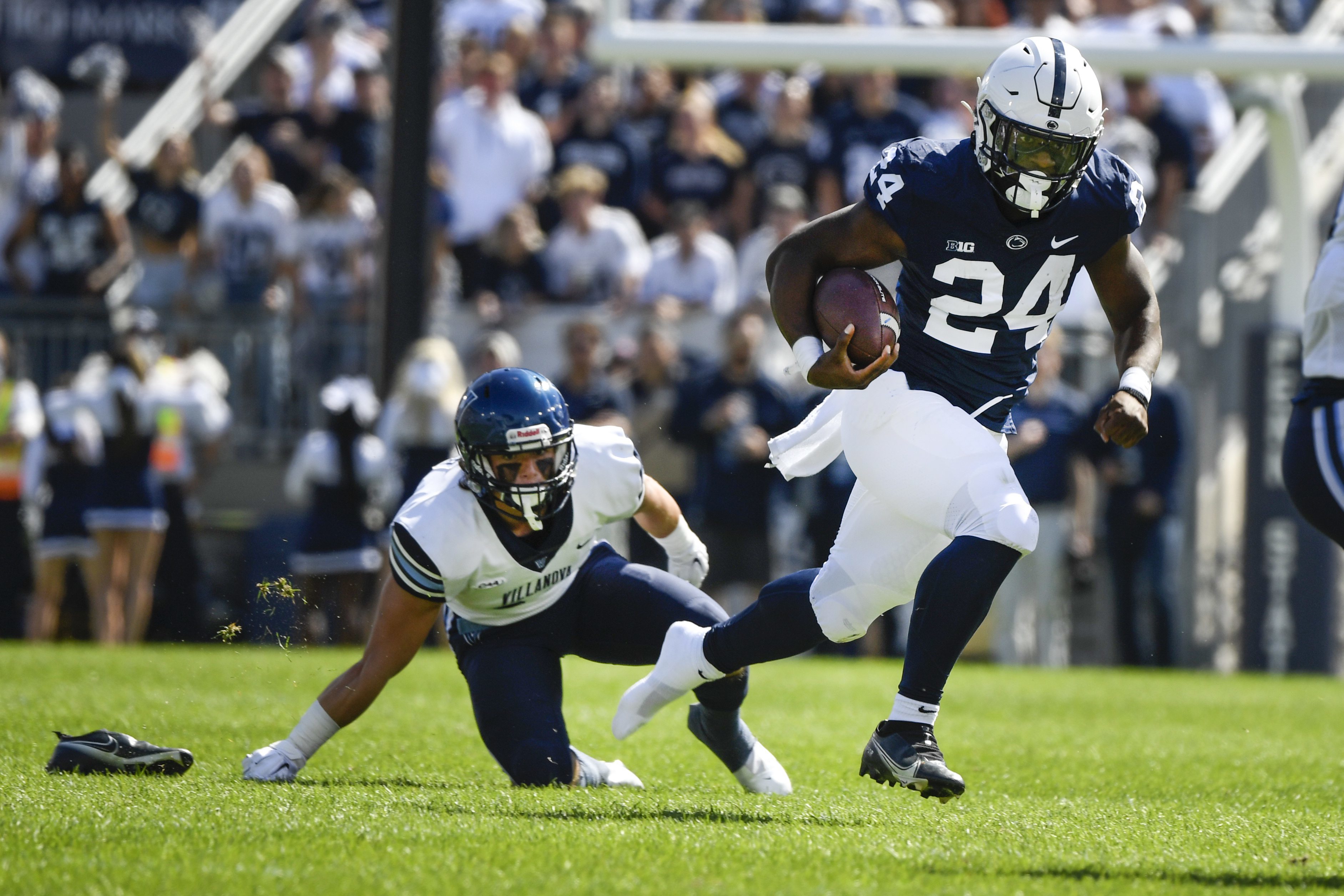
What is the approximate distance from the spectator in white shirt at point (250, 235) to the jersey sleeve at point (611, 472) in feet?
20.9

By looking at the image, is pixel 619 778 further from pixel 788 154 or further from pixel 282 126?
pixel 282 126

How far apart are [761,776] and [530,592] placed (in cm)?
83

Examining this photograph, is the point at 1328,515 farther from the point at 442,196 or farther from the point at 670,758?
the point at 442,196

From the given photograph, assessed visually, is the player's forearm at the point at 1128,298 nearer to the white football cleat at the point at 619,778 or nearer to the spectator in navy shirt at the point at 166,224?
the white football cleat at the point at 619,778

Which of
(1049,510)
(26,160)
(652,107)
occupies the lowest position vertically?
(1049,510)

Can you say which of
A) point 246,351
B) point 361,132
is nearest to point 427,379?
point 246,351

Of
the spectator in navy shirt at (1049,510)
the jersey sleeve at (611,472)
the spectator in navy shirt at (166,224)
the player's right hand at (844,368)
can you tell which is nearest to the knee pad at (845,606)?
the player's right hand at (844,368)

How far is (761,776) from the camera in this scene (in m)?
4.67

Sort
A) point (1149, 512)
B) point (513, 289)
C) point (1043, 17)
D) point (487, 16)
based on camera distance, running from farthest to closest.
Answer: point (487, 16), point (513, 289), point (1043, 17), point (1149, 512)

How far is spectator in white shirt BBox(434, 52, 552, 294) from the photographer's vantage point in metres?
10.9

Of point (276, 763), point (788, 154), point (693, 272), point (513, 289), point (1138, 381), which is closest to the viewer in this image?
point (1138, 381)

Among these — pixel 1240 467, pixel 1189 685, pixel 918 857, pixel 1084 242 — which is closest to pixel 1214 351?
pixel 1240 467

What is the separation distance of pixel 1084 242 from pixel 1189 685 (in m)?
4.96

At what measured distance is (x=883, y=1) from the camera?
408 inches
